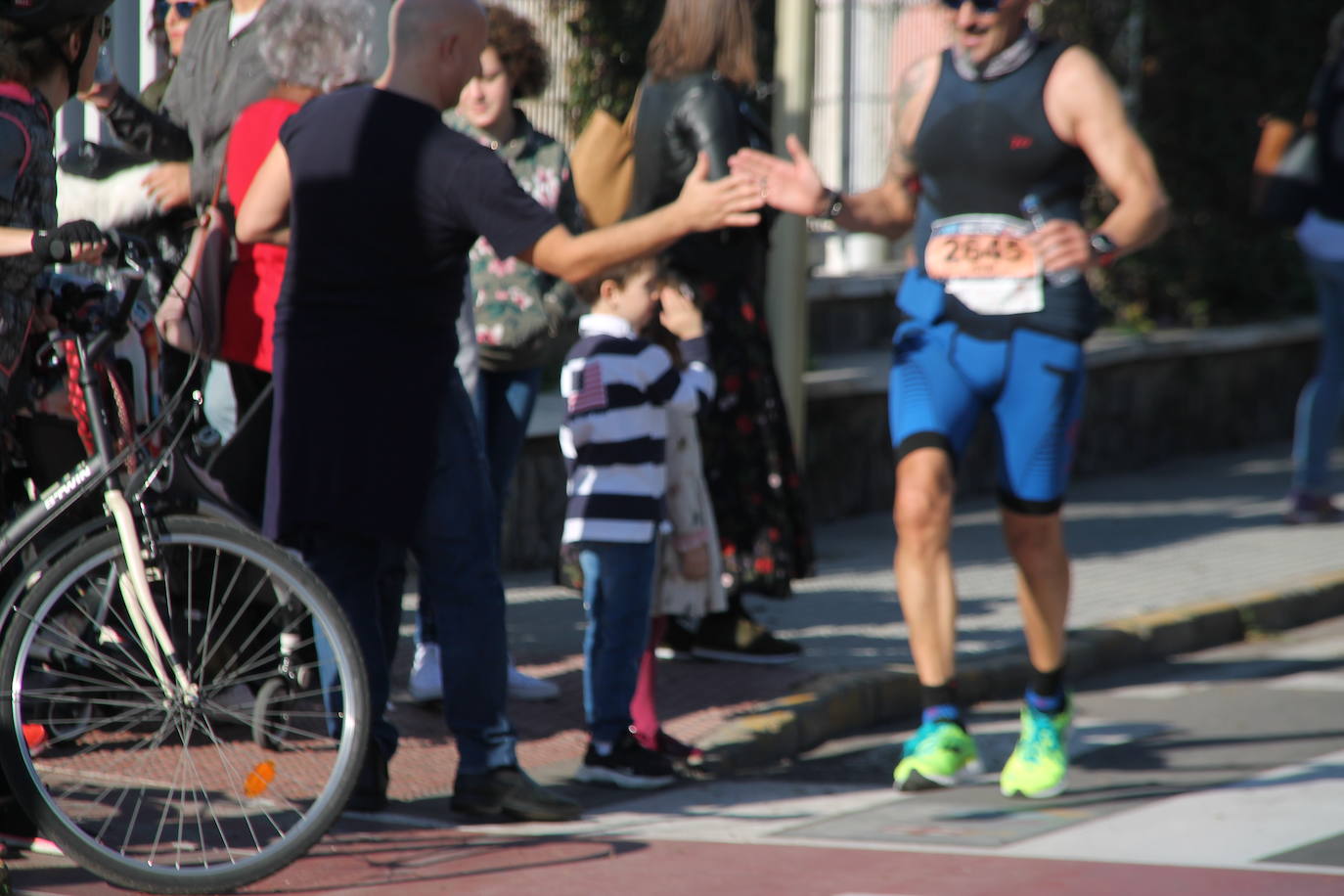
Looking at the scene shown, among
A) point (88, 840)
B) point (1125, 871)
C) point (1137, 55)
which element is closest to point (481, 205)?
point (88, 840)

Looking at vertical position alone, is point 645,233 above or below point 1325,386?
above

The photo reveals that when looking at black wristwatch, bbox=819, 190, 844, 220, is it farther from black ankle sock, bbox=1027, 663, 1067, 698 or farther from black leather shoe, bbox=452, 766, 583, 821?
black leather shoe, bbox=452, 766, 583, 821

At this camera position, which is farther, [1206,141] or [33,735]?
[1206,141]

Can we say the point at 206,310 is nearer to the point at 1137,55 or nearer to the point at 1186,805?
the point at 1186,805

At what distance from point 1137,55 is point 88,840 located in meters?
11.3

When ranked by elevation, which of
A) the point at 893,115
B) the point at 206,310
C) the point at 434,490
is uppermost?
the point at 893,115

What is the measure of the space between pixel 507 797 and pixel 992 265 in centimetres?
193

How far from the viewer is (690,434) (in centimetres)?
618

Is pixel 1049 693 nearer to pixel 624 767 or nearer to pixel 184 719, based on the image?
pixel 624 767

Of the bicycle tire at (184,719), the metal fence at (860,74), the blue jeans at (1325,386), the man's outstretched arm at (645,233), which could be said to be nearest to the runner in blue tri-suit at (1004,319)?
the man's outstretched arm at (645,233)

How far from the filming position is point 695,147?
682 centimetres

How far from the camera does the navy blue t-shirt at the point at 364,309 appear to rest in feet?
16.0

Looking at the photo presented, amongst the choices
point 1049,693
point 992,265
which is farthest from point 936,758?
point 992,265

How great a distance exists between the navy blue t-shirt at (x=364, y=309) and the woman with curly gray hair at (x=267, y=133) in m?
0.41
